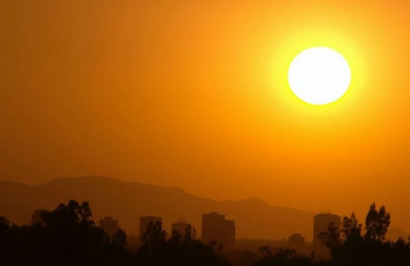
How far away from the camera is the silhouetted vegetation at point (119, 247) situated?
240 ft

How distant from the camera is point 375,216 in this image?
267ft

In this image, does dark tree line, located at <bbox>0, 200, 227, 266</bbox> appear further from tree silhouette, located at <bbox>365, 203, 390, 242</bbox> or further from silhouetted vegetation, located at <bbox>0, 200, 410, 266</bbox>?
tree silhouette, located at <bbox>365, 203, 390, 242</bbox>

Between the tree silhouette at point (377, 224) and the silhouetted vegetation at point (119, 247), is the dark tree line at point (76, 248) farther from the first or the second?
the tree silhouette at point (377, 224)

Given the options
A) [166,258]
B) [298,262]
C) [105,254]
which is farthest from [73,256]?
[298,262]

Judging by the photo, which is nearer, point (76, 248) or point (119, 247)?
point (76, 248)

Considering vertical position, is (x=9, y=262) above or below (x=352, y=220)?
below

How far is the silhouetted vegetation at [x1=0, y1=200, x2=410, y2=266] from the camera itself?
73.1 metres

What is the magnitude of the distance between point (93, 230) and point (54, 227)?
3.57 meters

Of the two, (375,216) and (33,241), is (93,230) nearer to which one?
(33,241)

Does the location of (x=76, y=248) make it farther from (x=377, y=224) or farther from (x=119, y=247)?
(x=377, y=224)

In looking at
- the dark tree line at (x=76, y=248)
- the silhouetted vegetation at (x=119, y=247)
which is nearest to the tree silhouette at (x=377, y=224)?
the silhouetted vegetation at (x=119, y=247)

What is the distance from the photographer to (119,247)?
80.2m

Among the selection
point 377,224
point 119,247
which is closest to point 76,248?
point 119,247

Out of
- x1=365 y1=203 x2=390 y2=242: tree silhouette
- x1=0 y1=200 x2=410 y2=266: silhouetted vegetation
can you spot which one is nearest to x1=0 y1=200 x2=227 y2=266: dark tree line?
x1=0 y1=200 x2=410 y2=266: silhouetted vegetation
